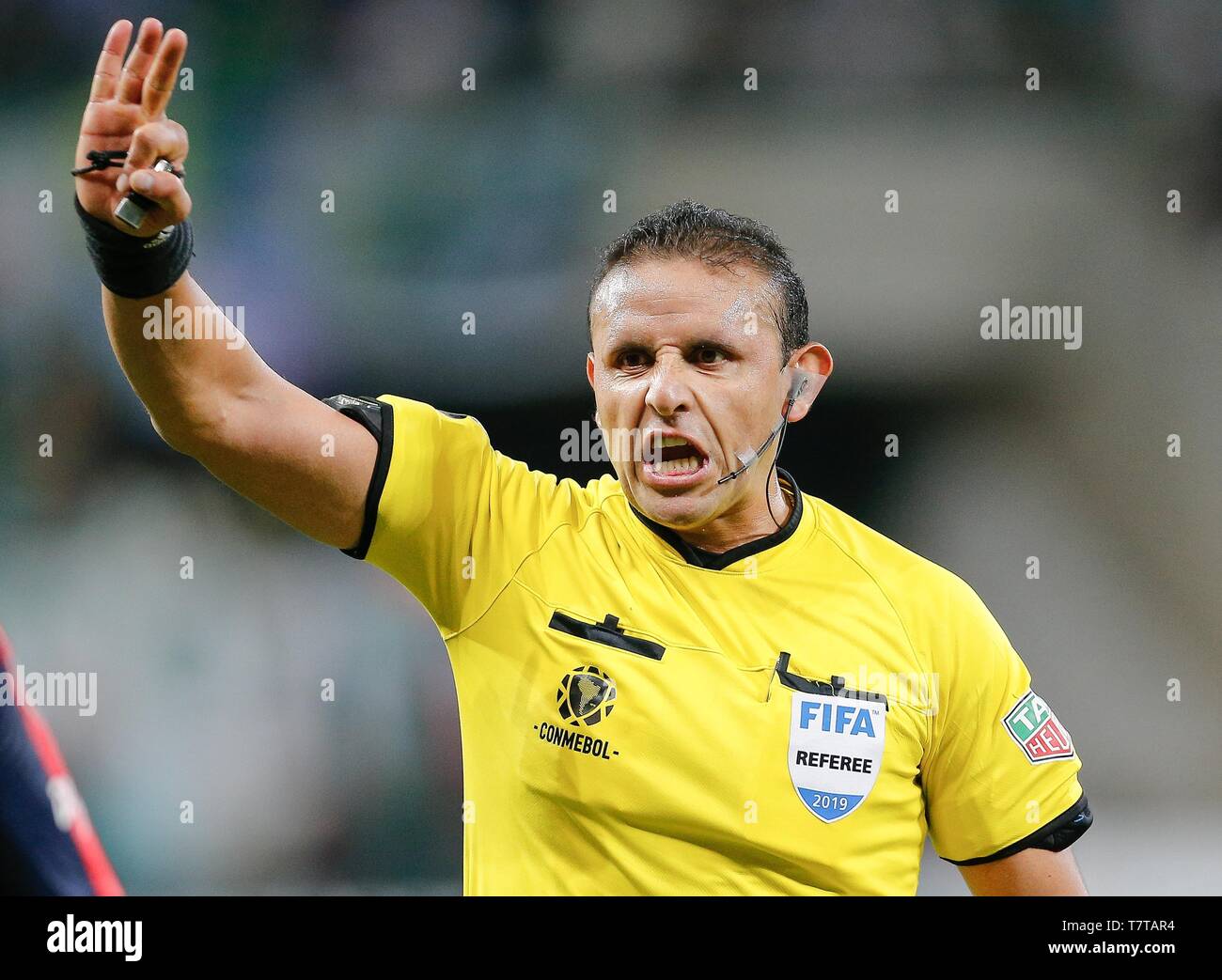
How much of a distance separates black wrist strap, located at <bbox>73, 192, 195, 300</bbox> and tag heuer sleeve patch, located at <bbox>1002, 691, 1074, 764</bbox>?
5.25 feet

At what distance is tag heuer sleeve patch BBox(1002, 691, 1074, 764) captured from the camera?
2.14 meters

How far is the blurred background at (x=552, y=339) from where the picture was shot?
3246mm

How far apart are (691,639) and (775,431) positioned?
42cm

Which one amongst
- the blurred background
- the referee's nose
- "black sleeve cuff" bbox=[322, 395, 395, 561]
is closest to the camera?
"black sleeve cuff" bbox=[322, 395, 395, 561]

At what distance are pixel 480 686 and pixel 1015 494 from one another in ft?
6.41

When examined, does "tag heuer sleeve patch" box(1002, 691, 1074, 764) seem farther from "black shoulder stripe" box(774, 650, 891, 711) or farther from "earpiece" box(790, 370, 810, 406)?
"earpiece" box(790, 370, 810, 406)

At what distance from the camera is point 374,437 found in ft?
6.31

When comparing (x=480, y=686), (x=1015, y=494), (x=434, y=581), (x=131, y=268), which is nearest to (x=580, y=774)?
(x=480, y=686)

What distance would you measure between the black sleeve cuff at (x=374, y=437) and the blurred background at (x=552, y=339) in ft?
4.38
